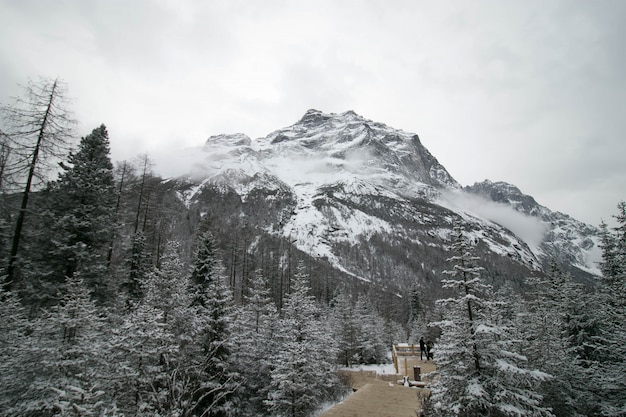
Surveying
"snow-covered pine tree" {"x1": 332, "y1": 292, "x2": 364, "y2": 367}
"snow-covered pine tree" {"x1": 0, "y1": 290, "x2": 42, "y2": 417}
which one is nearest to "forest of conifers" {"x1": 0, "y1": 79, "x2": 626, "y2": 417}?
"snow-covered pine tree" {"x1": 0, "y1": 290, "x2": 42, "y2": 417}

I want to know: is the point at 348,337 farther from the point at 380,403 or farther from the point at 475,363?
the point at 475,363

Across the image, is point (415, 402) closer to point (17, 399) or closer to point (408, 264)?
point (17, 399)

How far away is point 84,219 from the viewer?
1856cm

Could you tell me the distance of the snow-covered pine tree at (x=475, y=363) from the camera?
34.1ft

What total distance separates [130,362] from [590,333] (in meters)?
24.4

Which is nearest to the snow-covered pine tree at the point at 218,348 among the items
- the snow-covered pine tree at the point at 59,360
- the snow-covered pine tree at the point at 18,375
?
the snow-covered pine tree at the point at 59,360

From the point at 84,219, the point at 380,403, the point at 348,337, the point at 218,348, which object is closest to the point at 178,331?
the point at 218,348

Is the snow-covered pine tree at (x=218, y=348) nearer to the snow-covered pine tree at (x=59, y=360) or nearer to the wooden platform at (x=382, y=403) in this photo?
the wooden platform at (x=382, y=403)

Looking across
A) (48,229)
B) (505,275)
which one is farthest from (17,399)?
(505,275)

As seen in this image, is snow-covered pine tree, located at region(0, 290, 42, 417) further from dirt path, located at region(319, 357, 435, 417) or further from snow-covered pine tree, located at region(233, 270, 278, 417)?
dirt path, located at region(319, 357, 435, 417)

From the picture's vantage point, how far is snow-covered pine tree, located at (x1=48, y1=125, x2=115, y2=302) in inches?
695

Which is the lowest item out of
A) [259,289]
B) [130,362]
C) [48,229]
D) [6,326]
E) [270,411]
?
[270,411]

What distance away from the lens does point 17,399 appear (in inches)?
367

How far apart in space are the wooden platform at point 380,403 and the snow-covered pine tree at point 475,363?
11.6 feet
